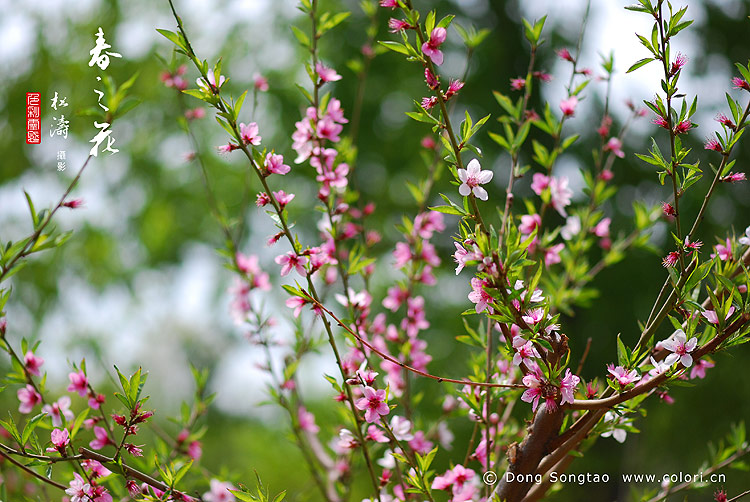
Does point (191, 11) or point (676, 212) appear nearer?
point (676, 212)

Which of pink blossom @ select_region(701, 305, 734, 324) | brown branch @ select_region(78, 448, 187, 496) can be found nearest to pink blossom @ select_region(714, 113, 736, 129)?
pink blossom @ select_region(701, 305, 734, 324)

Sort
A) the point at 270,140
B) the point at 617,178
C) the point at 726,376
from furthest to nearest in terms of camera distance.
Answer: the point at 270,140
the point at 617,178
the point at 726,376

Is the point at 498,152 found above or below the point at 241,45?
below

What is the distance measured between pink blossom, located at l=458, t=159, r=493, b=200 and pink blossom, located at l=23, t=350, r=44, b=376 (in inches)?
33.1

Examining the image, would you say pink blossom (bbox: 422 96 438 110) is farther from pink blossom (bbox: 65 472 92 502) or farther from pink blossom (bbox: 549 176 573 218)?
pink blossom (bbox: 65 472 92 502)

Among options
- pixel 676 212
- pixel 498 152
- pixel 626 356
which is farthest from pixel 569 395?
pixel 498 152

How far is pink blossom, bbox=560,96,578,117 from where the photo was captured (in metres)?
1.19

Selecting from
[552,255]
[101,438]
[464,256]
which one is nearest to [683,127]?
[464,256]

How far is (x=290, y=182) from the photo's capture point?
168 inches

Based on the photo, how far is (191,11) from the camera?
14.9 ft

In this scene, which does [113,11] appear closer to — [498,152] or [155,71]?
[155,71]

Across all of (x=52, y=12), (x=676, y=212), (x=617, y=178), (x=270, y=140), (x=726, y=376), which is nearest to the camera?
(x=676, y=212)

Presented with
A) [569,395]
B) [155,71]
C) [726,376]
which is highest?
[155,71]

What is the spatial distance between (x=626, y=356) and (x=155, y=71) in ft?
15.0
